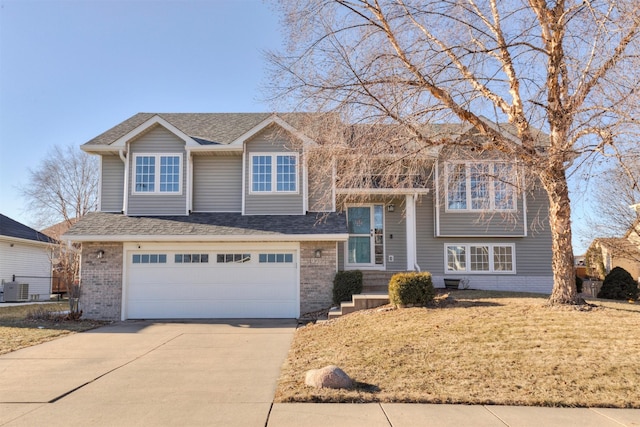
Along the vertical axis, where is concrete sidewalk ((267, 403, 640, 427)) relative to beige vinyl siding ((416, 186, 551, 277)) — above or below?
below

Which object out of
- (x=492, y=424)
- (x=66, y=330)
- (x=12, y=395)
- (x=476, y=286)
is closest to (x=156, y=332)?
(x=66, y=330)

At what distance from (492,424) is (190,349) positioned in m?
6.31

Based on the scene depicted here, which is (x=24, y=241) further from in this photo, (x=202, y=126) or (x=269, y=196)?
(x=269, y=196)

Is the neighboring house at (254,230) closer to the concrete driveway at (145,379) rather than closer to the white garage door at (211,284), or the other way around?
the white garage door at (211,284)

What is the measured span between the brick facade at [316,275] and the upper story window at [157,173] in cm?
485

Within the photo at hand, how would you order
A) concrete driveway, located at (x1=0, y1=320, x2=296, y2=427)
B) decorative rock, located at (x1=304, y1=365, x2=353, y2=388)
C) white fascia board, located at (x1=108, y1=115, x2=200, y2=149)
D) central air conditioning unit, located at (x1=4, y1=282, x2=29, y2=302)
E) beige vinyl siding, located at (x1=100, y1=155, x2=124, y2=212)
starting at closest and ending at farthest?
1. concrete driveway, located at (x1=0, y1=320, x2=296, y2=427)
2. decorative rock, located at (x1=304, y1=365, x2=353, y2=388)
3. white fascia board, located at (x1=108, y1=115, x2=200, y2=149)
4. beige vinyl siding, located at (x1=100, y1=155, x2=124, y2=212)
5. central air conditioning unit, located at (x1=4, y1=282, x2=29, y2=302)

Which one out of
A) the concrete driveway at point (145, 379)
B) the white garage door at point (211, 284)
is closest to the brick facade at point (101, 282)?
the white garage door at point (211, 284)

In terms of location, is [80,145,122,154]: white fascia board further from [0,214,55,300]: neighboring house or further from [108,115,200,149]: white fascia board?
[0,214,55,300]: neighboring house

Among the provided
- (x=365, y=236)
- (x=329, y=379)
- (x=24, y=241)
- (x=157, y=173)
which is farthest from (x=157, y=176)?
(x=24, y=241)

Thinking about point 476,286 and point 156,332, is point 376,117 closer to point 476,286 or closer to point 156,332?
point 156,332

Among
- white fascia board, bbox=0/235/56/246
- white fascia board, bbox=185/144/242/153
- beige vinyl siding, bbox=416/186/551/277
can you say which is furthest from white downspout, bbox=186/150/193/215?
white fascia board, bbox=0/235/56/246

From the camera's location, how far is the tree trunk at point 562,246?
33.3ft

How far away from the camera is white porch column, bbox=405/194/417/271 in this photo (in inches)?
634

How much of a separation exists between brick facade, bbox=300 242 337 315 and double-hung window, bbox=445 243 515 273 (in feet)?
16.5
